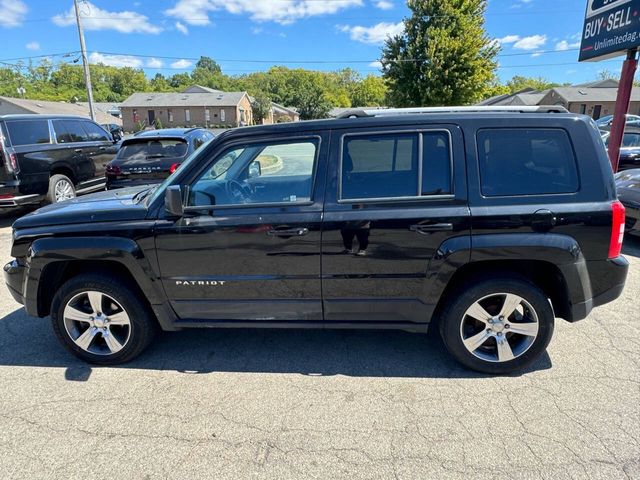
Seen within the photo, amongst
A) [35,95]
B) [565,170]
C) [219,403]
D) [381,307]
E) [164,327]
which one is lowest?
[219,403]

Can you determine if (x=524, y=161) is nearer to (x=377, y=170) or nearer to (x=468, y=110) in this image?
(x=468, y=110)

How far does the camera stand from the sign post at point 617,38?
600 cm

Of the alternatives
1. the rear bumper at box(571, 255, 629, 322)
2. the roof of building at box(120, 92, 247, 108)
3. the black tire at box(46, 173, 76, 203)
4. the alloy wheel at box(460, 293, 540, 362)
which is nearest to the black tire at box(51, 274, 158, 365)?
the alloy wheel at box(460, 293, 540, 362)

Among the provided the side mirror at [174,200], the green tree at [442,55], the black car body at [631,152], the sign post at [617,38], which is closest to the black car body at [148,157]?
the side mirror at [174,200]

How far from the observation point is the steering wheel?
285cm

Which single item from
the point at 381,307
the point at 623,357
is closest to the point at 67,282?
the point at 381,307

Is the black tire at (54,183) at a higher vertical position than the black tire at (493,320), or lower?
higher

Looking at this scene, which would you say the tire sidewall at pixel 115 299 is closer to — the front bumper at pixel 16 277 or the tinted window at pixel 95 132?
the front bumper at pixel 16 277

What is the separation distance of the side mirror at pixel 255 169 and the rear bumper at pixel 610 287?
104 inches

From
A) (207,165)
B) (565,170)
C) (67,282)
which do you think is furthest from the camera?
(67,282)

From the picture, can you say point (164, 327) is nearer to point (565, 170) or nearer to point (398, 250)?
point (398, 250)

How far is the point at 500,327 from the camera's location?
109 inches

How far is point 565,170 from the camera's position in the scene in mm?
2592

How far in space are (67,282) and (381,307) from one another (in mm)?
2412
